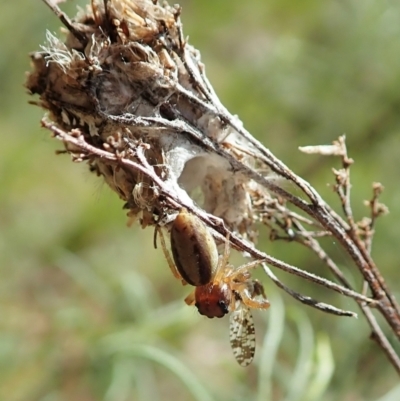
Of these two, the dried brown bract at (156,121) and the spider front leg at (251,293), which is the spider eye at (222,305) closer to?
the spider front leg at (251,293)

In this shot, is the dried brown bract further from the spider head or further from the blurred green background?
the blurred green background

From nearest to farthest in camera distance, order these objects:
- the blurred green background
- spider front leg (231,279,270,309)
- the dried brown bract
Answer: the dried brown bract
spider front leg (231,279,270,309)
the blurred green background

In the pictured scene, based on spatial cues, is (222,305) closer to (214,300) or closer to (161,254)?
(214,300)

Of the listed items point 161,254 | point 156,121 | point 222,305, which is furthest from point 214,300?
point 161,254

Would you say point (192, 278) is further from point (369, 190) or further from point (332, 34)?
point (332, 34)

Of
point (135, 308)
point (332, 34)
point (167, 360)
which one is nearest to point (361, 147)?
point (332, 34)

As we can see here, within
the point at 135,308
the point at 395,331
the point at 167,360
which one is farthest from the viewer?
the point at 135,308

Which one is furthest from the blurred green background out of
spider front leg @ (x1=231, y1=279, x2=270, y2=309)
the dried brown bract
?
the dried brown bract

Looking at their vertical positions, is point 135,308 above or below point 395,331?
above
